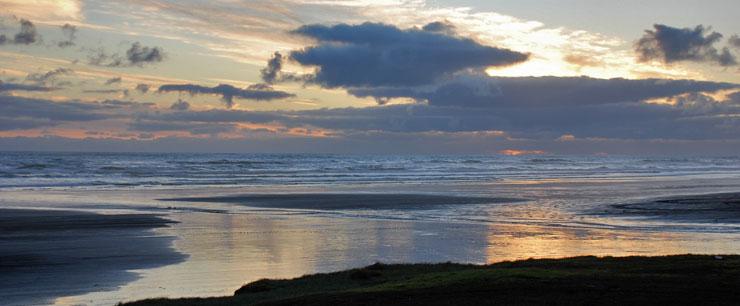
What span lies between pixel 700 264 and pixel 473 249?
878cm

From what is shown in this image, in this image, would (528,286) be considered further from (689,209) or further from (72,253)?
(689,209)

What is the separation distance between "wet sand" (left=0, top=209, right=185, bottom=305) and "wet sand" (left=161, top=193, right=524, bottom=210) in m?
10.3

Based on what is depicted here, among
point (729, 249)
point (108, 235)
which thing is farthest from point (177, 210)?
point (729, 249)

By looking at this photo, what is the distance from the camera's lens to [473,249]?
22.4 meters

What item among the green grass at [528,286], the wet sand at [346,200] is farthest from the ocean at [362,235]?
the green grass at [528,286]

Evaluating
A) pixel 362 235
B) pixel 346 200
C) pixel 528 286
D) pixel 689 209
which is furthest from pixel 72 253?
pixel 689 209

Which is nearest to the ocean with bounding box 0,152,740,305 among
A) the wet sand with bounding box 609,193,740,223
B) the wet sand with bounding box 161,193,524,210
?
the wet sand with bounding box 609,193,740,223

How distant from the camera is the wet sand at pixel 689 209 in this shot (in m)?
32.8

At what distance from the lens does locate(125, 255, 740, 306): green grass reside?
11.4 metres

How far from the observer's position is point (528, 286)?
12.2 meters

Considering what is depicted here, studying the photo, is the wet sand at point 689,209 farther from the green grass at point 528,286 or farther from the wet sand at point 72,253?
the wet sand at point 72,253

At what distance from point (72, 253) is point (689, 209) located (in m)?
28.1

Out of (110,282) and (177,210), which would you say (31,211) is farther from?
(110,282)

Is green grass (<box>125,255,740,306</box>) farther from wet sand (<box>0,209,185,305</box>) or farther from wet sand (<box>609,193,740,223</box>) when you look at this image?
wet sand (<box>609,193,740,223</box>)
